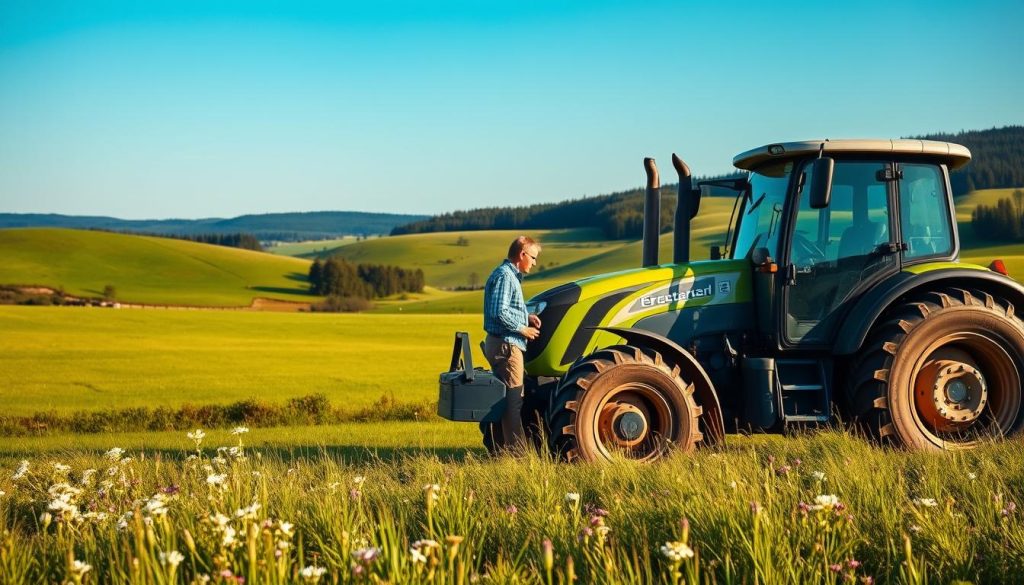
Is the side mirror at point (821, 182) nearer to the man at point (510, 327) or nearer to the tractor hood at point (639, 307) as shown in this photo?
the tractor hood at point (639, 307)

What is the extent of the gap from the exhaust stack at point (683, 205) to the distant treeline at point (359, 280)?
83192 mm

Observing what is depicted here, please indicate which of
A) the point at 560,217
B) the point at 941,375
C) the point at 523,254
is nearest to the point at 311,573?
the point at 523,254

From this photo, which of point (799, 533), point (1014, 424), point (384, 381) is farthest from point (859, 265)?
point (384, 381)

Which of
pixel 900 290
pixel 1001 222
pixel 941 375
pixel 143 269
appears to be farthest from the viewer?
pixel 143 269

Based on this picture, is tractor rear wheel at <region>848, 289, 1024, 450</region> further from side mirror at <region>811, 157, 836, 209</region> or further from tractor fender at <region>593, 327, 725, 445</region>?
side mirror at <region>811, 157, 836, 209</region>

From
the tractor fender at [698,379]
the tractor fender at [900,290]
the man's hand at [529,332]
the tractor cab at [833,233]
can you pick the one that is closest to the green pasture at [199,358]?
the man's hand at [529,332]

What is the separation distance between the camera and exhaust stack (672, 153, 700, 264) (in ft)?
30.4

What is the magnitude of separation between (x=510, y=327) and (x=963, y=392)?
4.21 meters

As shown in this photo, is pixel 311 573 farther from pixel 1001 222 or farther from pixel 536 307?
pixel 1001 222

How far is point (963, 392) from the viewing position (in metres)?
8.75

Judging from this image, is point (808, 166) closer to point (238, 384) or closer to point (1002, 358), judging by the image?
point (1002, 358)

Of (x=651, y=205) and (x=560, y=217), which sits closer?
(x=651, y=205)

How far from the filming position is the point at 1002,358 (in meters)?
8.72

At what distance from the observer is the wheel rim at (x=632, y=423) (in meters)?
7.98
